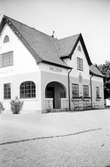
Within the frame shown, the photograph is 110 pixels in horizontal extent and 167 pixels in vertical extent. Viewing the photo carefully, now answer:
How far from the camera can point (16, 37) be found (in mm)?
16516

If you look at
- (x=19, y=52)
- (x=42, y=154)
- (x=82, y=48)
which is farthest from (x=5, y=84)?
(x=42, y=154)

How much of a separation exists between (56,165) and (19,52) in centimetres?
1355

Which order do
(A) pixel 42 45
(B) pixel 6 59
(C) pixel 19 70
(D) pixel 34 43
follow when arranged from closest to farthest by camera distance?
(C) pixel 19 70 < (D) pixel 34 43 < (B) pixel 6 59 < (A) pixel 42 45

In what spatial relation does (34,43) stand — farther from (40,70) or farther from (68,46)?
(68,46)

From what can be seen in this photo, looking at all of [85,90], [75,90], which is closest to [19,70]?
[75,90]

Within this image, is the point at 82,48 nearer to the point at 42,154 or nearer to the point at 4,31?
the point at 4,31

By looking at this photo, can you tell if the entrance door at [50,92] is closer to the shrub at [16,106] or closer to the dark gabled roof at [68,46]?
the dark gabled roof at [68,46]

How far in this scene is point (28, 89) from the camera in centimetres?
1559

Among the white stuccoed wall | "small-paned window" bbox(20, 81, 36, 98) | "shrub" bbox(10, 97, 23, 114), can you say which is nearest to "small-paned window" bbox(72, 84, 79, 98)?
"small-paned window" bbox(20, 81, 36, 98)

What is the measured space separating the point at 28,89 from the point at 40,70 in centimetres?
193

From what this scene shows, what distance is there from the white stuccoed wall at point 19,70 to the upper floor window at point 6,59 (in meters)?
0.29

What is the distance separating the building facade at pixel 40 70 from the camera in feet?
49.7

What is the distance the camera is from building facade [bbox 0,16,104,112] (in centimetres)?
1515

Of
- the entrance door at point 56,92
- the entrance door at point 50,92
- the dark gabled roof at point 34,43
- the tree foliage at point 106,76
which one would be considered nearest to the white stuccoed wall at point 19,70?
the dark gabled roof at point 34,43
